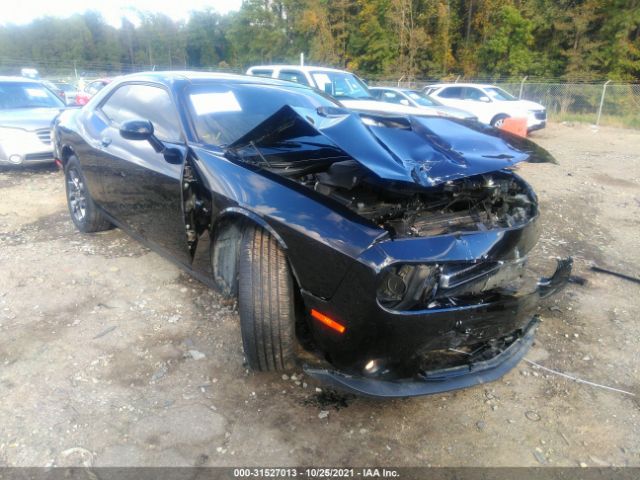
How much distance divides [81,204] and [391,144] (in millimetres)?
3421

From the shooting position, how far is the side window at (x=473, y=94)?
1529 cm

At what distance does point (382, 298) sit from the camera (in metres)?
1.99

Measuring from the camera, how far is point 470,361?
7.39 feet

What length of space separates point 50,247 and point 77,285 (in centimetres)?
102

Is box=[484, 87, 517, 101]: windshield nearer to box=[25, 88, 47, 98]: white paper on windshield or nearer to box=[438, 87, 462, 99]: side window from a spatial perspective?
box=[438, 87, 462, 99]: side window

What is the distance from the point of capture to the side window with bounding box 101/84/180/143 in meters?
3.09

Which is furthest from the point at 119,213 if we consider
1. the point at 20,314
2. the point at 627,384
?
the point at 627,384

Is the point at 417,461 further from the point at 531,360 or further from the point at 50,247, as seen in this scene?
the point at 50,247

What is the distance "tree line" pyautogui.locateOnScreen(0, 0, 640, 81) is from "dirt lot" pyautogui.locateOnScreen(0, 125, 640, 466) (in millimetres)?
28530

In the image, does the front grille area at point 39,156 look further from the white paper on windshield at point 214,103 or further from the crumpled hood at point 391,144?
the crumpled hood at point 391,144

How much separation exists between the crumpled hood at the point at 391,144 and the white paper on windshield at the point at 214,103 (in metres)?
0.73

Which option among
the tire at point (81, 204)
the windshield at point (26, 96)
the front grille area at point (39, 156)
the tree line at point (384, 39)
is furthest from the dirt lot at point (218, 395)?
the tree line at point (384, 39)

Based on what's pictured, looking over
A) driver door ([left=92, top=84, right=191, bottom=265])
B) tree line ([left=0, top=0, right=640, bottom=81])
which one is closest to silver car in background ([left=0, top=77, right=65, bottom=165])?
driver door ([left=92, top=84, right=191, bottom=265])

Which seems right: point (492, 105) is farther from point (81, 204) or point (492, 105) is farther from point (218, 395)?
point (218, 395)
